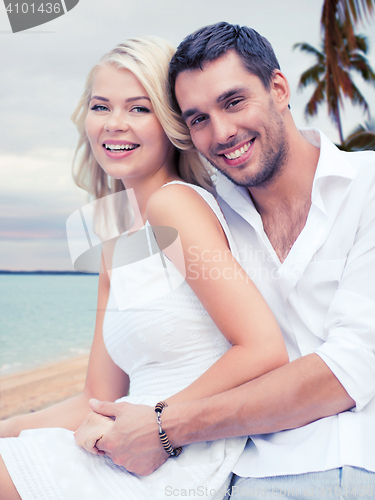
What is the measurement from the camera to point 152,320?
1.28 meters

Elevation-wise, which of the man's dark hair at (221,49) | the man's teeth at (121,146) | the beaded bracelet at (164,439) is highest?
→ the man's dark hair at (221,49)

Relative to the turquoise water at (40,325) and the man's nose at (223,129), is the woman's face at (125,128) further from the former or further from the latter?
the turquoise water at (40,325)

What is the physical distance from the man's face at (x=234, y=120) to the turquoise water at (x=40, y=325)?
5242mm

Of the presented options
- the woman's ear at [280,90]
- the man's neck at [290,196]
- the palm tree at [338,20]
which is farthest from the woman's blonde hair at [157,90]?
the palm tree at [338,20]

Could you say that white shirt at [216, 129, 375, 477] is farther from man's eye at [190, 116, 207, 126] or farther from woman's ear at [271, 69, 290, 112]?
man's eye at [190, 116, 207, 126]

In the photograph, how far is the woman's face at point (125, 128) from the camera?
58.4 inches

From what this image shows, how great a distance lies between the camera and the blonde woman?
1.07m

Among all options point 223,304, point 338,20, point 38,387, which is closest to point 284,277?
point 223,304

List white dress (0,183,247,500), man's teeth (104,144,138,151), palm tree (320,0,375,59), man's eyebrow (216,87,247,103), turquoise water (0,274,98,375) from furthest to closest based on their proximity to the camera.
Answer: turquoise water (0,274,98,375)
palm tree (320,0,375,59)
man's teeth (104,144,138,151)
man's eyebrow (216,87,247,103)
white dress (0,183,247,500)

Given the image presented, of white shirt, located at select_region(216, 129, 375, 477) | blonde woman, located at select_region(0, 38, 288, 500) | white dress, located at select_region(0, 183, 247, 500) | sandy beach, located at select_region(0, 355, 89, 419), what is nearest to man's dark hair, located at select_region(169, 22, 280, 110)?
blonde woman, located at select_region(0, 38, 288, 500)

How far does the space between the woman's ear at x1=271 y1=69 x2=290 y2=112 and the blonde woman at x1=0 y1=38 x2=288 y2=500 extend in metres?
0.39

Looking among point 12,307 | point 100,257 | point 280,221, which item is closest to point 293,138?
point 280,221

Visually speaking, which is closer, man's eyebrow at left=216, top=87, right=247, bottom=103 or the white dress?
the white dress

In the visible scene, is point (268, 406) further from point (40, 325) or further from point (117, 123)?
point (40, 325)
